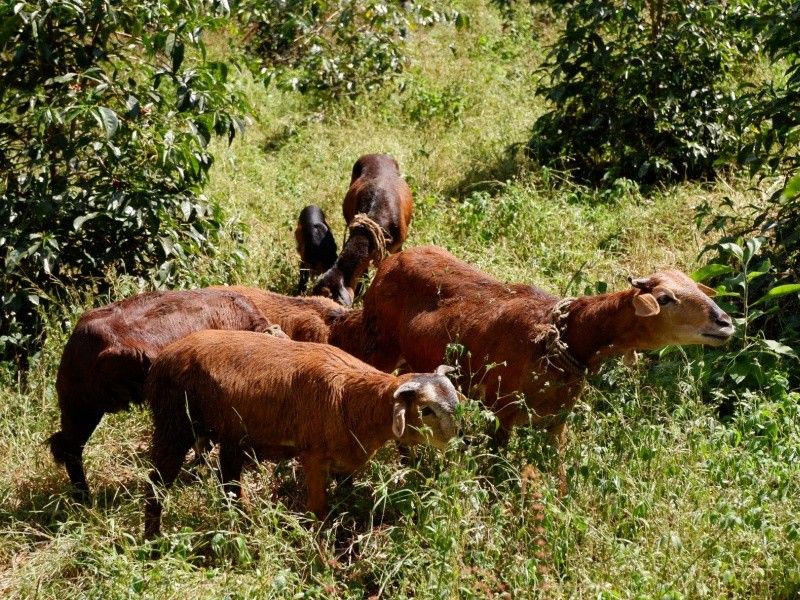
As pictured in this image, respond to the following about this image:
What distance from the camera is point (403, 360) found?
7184 millimetres

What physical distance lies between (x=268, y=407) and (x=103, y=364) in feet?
3.55

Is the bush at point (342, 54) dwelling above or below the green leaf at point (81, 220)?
above

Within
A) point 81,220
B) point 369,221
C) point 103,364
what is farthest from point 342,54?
point 103,364

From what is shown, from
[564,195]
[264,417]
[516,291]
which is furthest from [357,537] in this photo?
[564,195]

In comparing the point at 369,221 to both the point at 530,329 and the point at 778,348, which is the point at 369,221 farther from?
the point at 778,348

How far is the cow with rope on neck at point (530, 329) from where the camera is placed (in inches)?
229

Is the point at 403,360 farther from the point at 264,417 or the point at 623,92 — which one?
the point at 623,92

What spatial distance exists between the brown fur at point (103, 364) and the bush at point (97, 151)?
144 cm

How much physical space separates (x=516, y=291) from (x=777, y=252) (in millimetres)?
2443

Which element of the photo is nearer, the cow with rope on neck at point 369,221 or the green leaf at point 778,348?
the green leaf at point 778,348

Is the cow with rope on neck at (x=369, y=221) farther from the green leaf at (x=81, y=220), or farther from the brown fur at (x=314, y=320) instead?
the green leaf at (x=81, y=220)

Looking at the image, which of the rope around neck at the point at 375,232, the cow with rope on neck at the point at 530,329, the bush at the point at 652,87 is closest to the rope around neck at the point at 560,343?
the cow with rope on neck at the point at 530,329

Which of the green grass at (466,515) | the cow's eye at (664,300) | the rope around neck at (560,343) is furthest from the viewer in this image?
the rope around neck at (560,343)

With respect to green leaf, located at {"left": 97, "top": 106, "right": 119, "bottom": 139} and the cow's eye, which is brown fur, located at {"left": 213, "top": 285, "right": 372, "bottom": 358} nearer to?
green leaf, located at {"left": 97, "top": 106, "right": 119, "bottom": 139}
